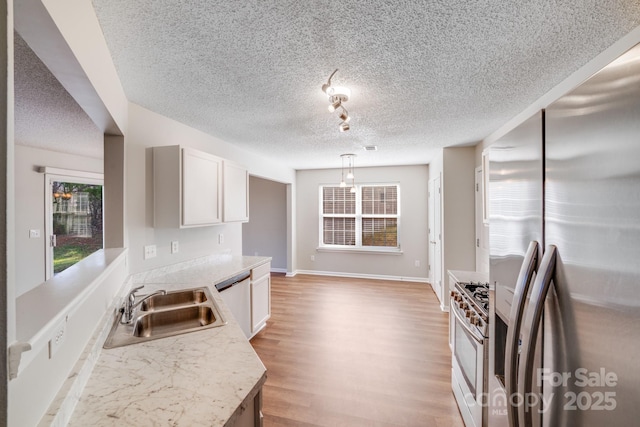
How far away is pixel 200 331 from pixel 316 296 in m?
3.40

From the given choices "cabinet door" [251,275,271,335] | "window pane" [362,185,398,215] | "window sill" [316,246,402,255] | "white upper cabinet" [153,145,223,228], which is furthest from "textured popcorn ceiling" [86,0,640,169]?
"window sill" [316,246,402,255]

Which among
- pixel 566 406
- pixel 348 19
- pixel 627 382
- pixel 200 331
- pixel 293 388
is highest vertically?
pixel 348 19

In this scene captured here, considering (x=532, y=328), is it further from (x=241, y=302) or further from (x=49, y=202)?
(x=49, y=202)

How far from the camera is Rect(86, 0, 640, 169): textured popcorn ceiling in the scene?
1.22 metres

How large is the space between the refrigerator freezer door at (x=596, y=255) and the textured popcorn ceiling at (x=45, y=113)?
2444mm

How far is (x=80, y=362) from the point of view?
103 centimetres

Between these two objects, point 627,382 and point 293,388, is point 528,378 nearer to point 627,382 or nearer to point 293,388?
point 627,382

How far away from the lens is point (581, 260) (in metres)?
0.58

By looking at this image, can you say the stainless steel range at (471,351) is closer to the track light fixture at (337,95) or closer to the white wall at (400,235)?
the track light fixture at (337,95)

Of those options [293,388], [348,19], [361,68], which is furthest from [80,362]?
[361,68]

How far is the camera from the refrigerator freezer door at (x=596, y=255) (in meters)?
0.47

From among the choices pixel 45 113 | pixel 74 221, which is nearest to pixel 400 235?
pixel 45 113

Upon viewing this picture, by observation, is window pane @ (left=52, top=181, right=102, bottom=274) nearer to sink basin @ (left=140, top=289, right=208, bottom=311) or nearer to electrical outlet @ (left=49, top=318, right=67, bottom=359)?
sink basin @ (left=140, top=289, right=208, bottom=311)

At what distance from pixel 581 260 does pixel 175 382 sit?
1.34m
